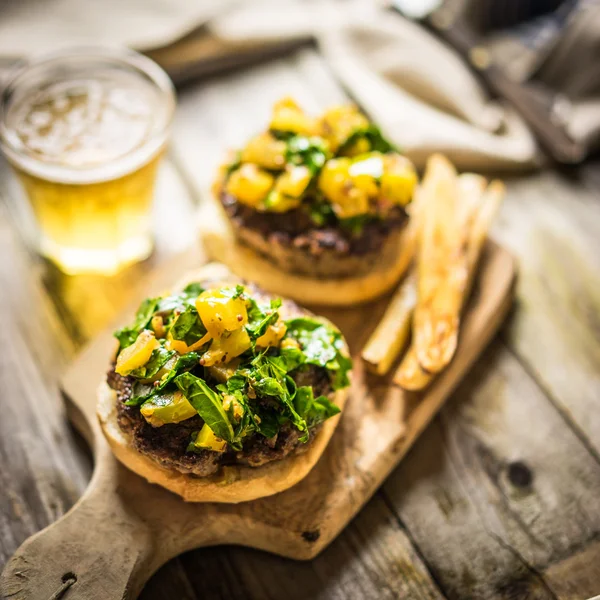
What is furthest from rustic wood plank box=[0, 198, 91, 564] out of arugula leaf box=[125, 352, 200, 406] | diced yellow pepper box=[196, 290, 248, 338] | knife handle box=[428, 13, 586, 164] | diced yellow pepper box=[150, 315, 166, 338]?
knife handle box=[428, 13, 586, 164]

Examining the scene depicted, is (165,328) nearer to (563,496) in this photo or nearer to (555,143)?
(563,496)

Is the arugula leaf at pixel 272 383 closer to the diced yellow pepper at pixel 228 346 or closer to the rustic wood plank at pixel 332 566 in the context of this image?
the diced yellow pepper at pixel 228 346

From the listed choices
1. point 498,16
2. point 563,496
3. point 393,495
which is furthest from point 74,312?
point 498,16

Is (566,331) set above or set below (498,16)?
below

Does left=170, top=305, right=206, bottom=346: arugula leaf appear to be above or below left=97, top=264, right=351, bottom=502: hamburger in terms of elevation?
above

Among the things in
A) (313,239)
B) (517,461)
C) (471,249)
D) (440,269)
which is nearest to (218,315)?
(313,239)

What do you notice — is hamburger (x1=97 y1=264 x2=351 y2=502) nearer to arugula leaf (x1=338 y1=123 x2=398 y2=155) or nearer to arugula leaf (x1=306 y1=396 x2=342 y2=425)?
arugula leaf (x1=306 y1=396 x2=342 y2=425)

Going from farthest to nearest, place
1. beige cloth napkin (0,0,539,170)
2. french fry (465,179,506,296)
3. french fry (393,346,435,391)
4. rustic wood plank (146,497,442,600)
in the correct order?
1. beige cloth napkin (0,0,539,170)
2. french fry (465,179,506,296)
3. french fry (393,346,435,391)
4. rustic wood plank (146,497,442,600)
